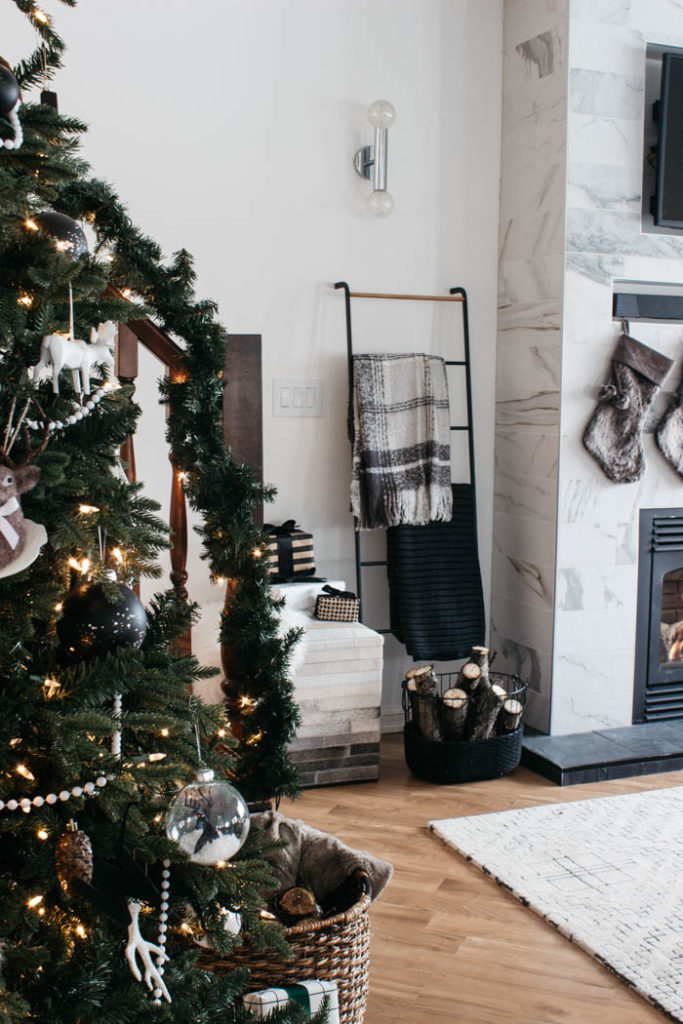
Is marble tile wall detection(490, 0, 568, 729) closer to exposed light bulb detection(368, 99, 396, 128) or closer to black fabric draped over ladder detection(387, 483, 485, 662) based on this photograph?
black fabric draped over ladder detection(387, 483, 485, 662)

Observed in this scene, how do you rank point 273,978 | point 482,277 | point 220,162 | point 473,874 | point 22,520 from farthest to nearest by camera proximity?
1. point 482,277
2. point 220,162
3. point 473,874
4. point 273,978
5. point 22,520

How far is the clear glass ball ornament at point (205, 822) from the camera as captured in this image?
132 centimetres

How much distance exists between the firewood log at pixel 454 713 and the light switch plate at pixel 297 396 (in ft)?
3.64

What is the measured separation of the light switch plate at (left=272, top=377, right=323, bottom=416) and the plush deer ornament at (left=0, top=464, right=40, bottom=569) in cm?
237

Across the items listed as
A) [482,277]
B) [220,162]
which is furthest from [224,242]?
[482,277]

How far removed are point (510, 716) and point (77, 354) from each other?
2.42 meters

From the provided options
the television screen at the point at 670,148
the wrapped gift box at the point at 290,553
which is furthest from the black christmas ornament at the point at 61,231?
the television screen at the point at 670,148

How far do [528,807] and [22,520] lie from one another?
2321mm

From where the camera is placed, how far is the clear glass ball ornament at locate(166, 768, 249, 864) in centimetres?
132

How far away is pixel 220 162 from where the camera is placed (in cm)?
340

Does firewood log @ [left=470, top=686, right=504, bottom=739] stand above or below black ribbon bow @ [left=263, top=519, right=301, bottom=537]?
below

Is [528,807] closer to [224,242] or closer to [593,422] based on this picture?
[593,422]

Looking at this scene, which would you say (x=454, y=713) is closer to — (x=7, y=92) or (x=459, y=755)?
(x=459, y=755)

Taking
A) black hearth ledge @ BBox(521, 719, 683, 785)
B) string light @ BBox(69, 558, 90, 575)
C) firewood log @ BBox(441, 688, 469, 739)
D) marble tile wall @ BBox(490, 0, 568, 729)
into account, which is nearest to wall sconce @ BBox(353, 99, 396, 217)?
marble tile wall @ BBox(490, 0, 568, 729)
